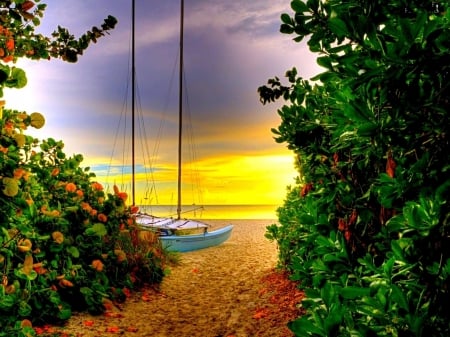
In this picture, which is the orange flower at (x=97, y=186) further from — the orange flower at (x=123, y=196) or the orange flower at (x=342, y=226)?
the orange flower at (x=342, y=226)

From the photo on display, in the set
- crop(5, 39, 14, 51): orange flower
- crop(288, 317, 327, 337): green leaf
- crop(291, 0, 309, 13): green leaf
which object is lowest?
crop(288, 317, 327, 337): green leaf

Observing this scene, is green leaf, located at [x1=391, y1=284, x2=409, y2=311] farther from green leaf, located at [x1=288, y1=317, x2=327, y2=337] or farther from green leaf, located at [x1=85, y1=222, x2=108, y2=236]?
green leaf, located at [x1=85, y1=222, x2=108, y2=236]

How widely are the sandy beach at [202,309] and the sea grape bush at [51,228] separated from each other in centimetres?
33

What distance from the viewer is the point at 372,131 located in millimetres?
1820

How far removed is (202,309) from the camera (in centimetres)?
688

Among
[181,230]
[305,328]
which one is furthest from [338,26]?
[181,230]

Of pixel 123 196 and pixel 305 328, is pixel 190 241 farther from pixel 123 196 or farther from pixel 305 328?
pixel 305 328

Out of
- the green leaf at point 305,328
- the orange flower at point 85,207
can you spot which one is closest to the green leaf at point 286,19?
the green leaf at point 305,328

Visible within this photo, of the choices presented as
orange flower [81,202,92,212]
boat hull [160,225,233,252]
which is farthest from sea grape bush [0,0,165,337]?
boat hull [160,225,233,252]

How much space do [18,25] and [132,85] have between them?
16.8 m

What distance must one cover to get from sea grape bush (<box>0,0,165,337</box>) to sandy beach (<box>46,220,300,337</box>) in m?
0.33

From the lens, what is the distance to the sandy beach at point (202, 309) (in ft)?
18.4

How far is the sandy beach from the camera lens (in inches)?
220

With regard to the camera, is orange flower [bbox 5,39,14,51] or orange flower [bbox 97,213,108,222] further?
orange flower [bbox 97,213,108,222]
